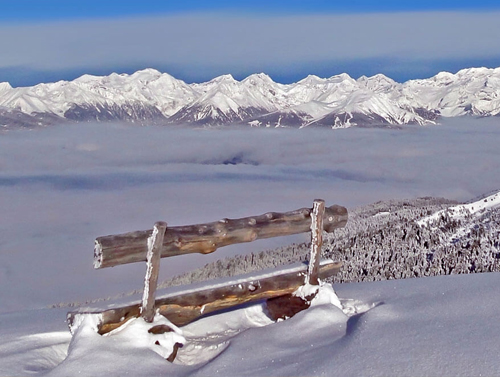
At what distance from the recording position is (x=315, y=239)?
1152cm

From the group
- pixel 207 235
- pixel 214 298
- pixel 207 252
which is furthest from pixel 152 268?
pixel 214 298

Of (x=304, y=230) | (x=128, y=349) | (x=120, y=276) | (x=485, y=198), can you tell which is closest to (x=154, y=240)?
(x=128, y=349)

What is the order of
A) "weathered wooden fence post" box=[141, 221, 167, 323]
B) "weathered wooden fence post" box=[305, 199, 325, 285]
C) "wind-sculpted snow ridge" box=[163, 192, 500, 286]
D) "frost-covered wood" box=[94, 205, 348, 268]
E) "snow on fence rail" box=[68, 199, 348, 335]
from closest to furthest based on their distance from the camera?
"frost-covered wood" box=[94, 205, 348, 268] → "snow on fence rail" box=[68, 199, 348, 335] → "weathered wooden fence post" box=[141, 221, 167, 323] → "weathered wooden fence post" box=[305, 199, 325, 285] → "wind-sculpted snow ridge" box=[163, 192, 500, 286]

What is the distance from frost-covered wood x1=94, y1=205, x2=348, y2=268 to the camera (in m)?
8.80

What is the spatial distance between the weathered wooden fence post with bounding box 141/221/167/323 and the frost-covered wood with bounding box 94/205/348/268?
96mm

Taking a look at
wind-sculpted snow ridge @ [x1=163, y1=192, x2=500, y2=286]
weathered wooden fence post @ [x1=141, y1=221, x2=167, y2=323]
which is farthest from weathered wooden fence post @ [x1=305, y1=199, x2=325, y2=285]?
wind-sculpted snow ridge @ [x1=163, y1=192, x2=500, y2=286]

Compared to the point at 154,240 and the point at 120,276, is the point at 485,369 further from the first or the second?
the point at 120,276

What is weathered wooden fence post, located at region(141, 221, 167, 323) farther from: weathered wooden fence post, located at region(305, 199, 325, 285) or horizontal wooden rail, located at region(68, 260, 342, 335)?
weathered wooden fence post, located at region(305, 199, 325, 285)

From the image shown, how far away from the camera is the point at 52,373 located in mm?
7625

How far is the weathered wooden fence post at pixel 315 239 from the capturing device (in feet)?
37.7

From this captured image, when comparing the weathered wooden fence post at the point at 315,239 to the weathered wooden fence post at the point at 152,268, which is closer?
the weathered wooden fence post at the point at 152,268

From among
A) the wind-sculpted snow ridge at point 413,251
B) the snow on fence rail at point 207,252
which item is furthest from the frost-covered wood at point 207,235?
the wind-sculpted snow ridge at point 413,251

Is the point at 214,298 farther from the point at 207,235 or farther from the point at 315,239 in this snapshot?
the point at 315,239

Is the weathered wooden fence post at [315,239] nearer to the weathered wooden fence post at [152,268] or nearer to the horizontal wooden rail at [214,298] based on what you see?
the horizontal wooden rail at [214,298]
